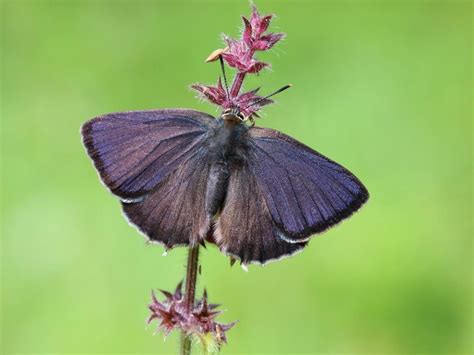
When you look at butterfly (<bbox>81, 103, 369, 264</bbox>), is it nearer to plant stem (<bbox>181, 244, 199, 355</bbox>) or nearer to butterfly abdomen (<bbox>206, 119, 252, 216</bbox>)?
butterfly abdomen (<bbox>206, 119, 252, 216</bbox>)

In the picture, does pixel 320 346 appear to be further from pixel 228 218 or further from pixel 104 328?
pixel 228 218

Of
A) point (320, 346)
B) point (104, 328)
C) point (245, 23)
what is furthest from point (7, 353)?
point (245, 23)

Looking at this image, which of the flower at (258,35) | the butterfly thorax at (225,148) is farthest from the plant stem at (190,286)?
the flower at (258,35)

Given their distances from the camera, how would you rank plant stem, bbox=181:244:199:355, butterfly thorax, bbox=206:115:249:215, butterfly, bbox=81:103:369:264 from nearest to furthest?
plant stem, bbox=181:244:199:355, butterfly, bbox=81:103:369:264, butterfly thorax, bbox=206:115:249:215

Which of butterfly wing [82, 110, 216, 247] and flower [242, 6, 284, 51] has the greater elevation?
flower [242, 6, 284, 51]

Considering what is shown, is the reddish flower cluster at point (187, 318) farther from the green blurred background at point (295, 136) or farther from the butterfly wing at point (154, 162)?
the green blurred background at point (295, 136)

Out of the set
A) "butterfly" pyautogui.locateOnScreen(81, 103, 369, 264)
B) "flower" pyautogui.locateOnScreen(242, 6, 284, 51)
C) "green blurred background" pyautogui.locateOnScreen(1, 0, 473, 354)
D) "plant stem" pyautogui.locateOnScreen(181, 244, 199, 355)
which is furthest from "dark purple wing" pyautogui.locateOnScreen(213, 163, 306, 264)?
"green blurred background" pyautogui.locateOnScreen(1, 0, 473, 354)
